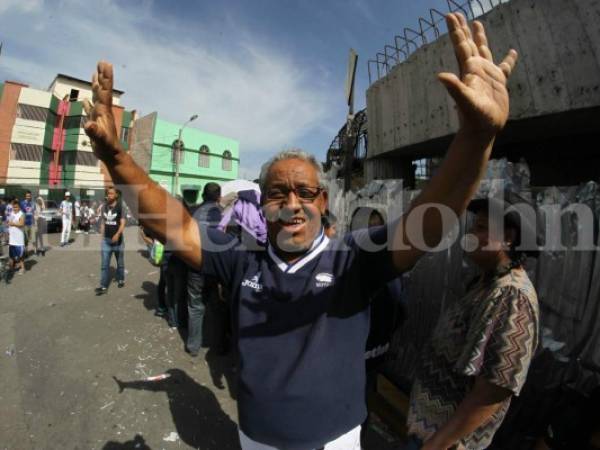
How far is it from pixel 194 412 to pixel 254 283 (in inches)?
98.3

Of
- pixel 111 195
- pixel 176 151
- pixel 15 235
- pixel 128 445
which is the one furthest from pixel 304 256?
pixel 176 151

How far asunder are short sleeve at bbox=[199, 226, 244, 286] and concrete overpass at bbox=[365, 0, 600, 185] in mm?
5099

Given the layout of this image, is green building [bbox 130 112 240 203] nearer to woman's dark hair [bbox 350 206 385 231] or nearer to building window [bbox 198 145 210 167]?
building window [bbox 198 145 210 167]

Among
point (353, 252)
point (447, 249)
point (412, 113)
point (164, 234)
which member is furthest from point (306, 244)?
point (412, 113)

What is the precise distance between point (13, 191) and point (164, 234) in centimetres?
3255

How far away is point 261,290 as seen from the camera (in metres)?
1.31

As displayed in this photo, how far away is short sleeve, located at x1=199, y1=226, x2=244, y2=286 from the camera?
54.9 inches

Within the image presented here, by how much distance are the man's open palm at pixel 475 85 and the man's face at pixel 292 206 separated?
66 cm

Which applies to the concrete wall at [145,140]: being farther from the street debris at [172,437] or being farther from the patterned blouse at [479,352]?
the patterned blouse at [479,352]

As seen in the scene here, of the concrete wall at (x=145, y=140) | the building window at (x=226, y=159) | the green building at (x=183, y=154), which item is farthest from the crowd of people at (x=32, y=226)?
the building window at (x=226, y=159)

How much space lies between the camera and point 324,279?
50.4 inches

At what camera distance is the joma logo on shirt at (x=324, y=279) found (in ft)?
4.17

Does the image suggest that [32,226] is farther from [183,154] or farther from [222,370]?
[183,154]

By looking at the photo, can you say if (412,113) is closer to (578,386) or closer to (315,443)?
(578,386)
